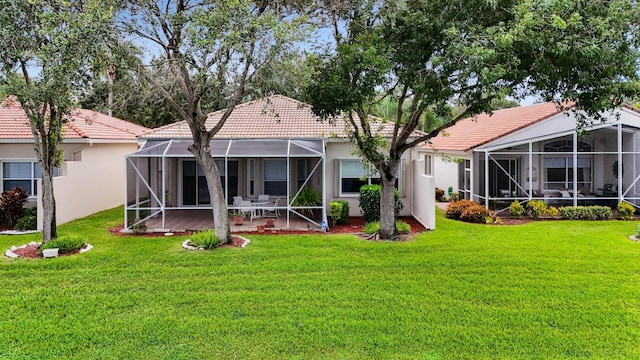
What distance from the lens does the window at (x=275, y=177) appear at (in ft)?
65.3

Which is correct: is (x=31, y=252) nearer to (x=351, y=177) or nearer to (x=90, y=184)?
(x=90, y=184)

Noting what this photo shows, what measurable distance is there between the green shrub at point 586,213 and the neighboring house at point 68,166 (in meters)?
19.5

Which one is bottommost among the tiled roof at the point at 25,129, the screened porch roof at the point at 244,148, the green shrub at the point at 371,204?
the green shrub at the point at 371,204

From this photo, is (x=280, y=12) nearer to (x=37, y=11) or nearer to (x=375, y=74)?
(x=375, y=74)

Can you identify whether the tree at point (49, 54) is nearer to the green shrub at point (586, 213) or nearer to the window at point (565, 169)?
the green shrub at point (586, 213)

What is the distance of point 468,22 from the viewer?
10547 mm

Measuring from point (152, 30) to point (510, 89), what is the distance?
9365mm

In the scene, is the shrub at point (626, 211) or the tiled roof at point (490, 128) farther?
the tiled roof at point (490, 128)

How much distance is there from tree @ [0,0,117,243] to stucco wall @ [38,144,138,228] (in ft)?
12.5

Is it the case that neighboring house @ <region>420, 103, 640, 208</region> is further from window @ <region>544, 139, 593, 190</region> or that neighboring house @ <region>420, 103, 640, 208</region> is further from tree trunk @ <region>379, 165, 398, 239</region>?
tree trunk @ <region>379, 165, 398, 239</region>

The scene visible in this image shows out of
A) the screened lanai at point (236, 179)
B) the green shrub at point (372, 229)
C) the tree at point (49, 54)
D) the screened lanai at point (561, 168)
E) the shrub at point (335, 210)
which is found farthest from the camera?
the screened lanai at point (561, 168)

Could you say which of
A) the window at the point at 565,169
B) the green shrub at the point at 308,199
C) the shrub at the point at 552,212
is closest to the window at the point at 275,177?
the green shrub at the point at 308,199

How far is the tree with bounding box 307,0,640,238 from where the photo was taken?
9234 mm

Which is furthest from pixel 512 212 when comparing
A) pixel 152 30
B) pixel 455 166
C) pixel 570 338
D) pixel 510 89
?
pixel 152 30
